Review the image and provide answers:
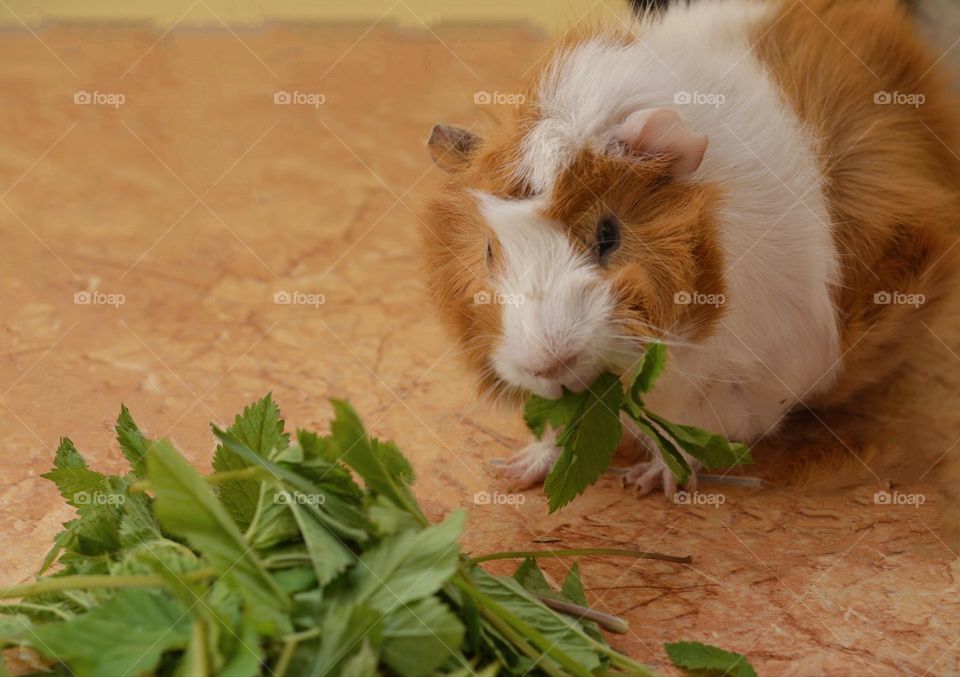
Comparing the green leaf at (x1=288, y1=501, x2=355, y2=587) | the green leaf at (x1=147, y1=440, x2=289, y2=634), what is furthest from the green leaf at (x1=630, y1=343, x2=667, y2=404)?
the green leaf at (x1=147, y1=440, x2=289, y2=634)

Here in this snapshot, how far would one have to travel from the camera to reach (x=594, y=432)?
1771 millimetres

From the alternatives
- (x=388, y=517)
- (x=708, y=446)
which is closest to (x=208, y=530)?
(x=388, y=517)

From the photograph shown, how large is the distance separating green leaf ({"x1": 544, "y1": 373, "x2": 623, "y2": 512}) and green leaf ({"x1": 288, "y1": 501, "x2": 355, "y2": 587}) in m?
0.48

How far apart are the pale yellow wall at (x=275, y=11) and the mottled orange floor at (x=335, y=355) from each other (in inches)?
16.6

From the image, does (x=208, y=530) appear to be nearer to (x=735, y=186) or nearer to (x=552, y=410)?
(x=552, y=410)

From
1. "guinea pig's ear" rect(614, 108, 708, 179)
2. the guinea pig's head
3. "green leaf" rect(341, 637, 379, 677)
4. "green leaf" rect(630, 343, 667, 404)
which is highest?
"guinea pig's ear" rect(614, 108, 708, 179)

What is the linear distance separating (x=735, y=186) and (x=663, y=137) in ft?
0.72

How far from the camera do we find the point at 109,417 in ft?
7.55

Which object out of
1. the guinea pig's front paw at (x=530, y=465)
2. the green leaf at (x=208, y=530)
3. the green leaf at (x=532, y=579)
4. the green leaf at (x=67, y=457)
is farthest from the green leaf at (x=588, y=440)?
the green leaf at (x=67, y=457)

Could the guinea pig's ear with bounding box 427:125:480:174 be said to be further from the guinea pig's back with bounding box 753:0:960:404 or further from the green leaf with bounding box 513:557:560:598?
the green leaf with bounding box 513:557:560:598

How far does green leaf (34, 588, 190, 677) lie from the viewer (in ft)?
4.19

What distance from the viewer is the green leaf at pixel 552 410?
1.76 m

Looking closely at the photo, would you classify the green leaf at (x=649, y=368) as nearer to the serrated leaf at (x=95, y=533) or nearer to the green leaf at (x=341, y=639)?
the green leaf at (x=341, y=639)

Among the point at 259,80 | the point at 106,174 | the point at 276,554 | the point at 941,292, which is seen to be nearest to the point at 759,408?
the point at 941,292
